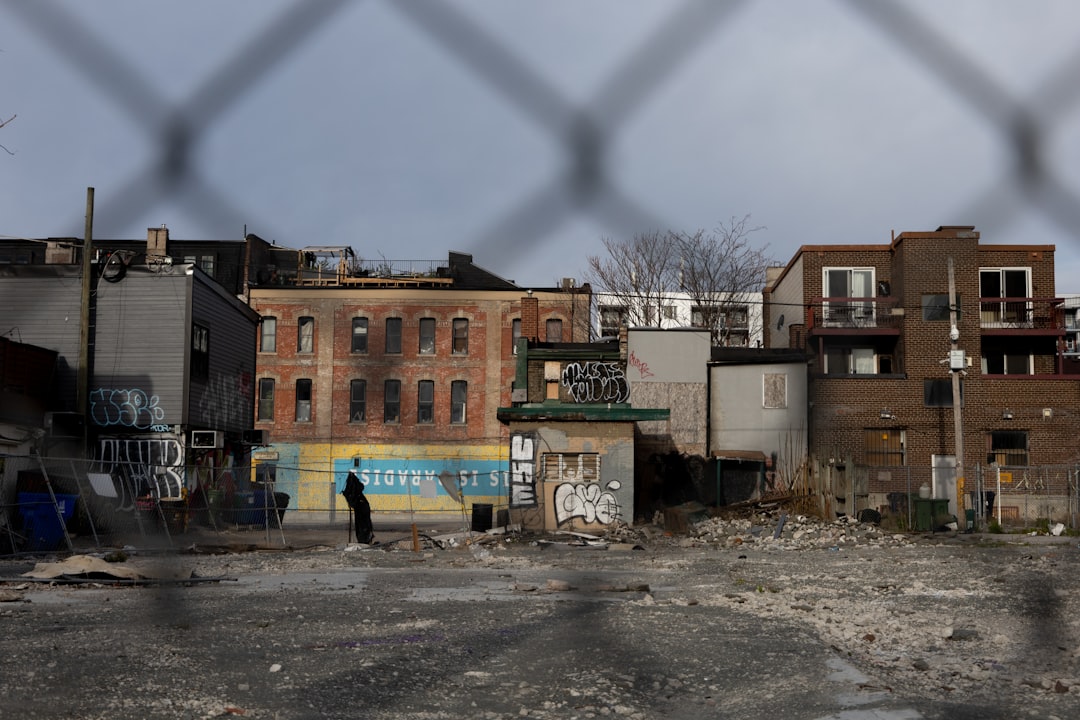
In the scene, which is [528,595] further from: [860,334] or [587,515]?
[860,334]

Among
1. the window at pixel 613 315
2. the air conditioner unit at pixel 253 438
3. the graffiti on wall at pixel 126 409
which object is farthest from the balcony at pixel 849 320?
the graffiti on wall at pixel 126 409

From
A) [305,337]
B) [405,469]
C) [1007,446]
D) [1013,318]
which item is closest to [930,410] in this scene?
[1007,446]

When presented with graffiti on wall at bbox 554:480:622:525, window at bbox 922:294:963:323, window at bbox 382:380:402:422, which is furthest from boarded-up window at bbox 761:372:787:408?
window at bbox 922:294:963:323

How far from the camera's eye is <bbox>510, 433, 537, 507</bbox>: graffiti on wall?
26.6 meters

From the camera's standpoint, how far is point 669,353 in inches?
1355

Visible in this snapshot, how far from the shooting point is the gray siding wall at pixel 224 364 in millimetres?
26984

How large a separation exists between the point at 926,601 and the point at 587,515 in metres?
14.8

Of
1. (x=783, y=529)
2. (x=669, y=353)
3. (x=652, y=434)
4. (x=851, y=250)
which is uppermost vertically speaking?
(x=851, y=250)

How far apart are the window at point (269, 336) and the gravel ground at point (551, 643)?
26.0m

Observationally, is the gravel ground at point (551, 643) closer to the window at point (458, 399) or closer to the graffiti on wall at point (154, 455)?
the graffiti on wall at point (154, 455)

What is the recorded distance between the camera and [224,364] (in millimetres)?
29469

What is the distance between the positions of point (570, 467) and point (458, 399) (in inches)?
616

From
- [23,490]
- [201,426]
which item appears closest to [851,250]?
[201,426]

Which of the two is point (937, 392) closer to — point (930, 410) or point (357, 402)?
point (930, 410)
